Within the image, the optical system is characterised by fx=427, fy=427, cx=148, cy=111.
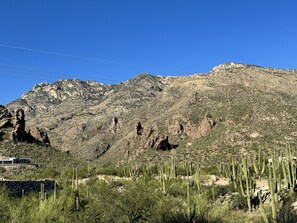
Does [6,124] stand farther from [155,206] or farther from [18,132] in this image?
[155,206]

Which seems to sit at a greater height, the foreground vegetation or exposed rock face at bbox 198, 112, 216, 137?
exposed rock face at bbox 198, 112, 216, 137

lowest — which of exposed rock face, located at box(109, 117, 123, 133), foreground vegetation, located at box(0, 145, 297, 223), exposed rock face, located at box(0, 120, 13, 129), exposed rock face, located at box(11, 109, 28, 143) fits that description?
foreground vegetation, located at box(0, 145, 297, 223)

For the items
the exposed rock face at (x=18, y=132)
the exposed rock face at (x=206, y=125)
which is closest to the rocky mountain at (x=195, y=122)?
the exposed rock face at (x=206, y=125)

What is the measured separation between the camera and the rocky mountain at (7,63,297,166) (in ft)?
265

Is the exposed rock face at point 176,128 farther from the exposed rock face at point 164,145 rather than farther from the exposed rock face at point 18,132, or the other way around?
the exposed rock face at point 18,132

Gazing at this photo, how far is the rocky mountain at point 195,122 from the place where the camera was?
80.9 metres

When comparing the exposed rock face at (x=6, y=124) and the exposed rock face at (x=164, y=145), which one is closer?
the exposed rock face at (x=6, y=124)

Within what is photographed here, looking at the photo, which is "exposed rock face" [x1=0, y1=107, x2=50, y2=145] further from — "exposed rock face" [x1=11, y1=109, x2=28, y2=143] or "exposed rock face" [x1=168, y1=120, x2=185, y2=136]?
"exposed rock face" [x1=168, y1=120, x2=185, y2=136]

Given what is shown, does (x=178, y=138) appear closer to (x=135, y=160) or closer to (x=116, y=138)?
(x=135, y=160)

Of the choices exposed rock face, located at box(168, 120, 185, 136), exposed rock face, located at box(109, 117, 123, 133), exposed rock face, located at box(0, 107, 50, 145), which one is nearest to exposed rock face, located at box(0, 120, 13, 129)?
exposed rock face, located at box(0, 107, 50, 145)

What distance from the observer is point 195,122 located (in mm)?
96938

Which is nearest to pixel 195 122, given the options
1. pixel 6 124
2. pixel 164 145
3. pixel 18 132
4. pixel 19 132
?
pixel 164 145

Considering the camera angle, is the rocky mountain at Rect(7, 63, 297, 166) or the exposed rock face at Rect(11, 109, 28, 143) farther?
the rocky mountain at Rect(7, 63, 297, 166)

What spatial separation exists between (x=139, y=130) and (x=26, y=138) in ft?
96.7
